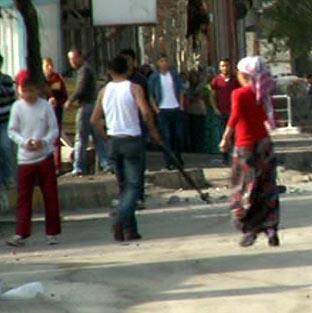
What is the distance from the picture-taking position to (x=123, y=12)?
2103cm

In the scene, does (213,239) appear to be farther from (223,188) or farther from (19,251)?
(223,188)

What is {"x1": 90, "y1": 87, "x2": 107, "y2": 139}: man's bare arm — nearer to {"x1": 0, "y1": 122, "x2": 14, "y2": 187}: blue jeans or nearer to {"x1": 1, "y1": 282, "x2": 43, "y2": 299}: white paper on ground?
{"x1": 0, "y1": 122, "x2": 14, "y2": 187}: blue jeans

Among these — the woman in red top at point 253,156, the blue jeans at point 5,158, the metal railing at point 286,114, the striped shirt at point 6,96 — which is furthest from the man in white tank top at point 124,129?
the metal railing at point 286,114

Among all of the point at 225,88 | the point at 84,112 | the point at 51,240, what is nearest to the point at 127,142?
the point at 51,240

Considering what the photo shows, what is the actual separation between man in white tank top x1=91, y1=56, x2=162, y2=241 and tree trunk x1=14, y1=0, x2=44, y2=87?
302cm

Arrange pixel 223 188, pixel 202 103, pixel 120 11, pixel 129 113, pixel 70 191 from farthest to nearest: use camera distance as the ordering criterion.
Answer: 1. pixel 202 103
2. pixel 120 11
3. pixel 223 188
4. pixel 70 191
5. pixel 129 113

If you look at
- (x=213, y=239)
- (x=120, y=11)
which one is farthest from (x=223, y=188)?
(x=213, y=239)

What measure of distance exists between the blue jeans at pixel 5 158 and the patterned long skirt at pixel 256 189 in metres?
4.22

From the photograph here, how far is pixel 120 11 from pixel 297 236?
8.32 meters

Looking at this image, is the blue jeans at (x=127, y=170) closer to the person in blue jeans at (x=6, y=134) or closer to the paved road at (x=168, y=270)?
the paved road at (x=168, y=270)

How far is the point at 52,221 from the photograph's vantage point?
13.8 m

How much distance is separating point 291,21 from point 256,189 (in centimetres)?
5042

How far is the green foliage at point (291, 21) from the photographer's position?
2382 inches

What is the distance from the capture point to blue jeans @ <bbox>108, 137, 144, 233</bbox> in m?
13.5
